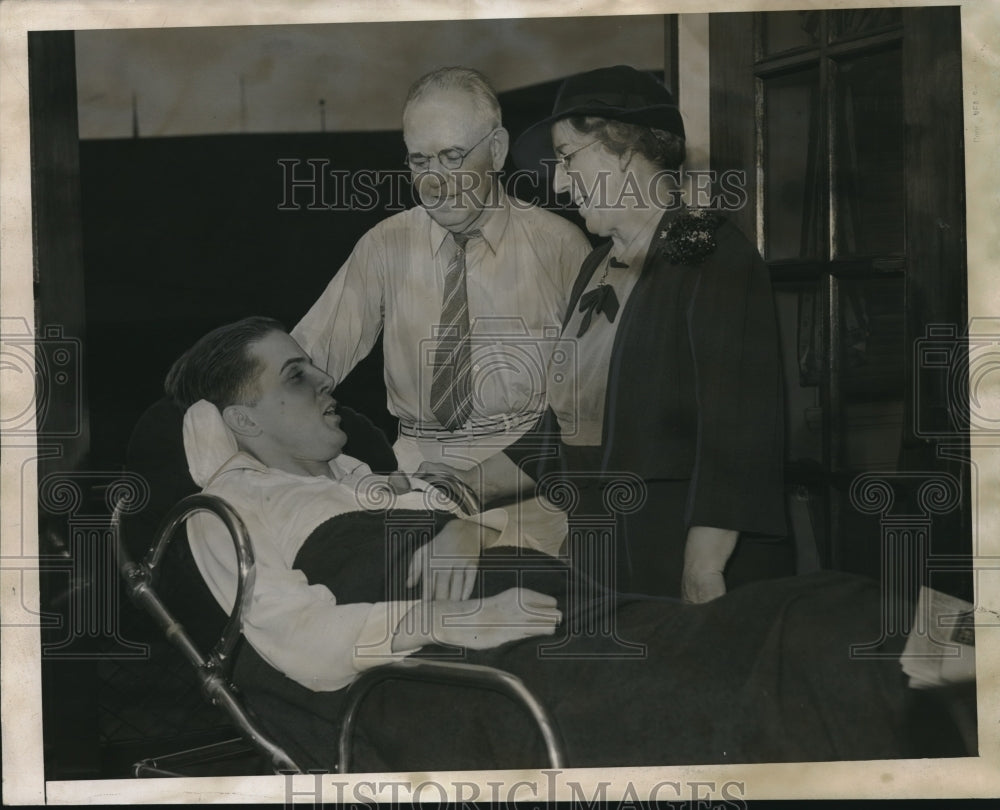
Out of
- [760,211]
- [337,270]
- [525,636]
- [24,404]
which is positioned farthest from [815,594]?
[24,404]

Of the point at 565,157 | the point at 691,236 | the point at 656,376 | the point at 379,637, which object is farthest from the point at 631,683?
the point at 565,157

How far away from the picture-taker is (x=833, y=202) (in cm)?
342

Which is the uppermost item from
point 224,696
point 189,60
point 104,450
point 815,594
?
point 189,60

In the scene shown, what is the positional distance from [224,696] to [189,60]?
1858 mm

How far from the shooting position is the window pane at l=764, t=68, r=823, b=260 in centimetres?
343

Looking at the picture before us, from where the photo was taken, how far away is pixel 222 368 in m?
3.44

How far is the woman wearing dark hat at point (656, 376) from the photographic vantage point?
338cm

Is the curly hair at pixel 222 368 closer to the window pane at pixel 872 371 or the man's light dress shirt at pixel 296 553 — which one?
the man's light dress shirt at pixel 296 553

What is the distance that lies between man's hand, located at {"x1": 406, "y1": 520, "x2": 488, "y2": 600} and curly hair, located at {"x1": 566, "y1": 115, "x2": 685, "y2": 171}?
1171 millimetres

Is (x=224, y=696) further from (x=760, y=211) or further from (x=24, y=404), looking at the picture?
(x=760, y=211)

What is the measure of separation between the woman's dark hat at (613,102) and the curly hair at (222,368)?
0.95 m

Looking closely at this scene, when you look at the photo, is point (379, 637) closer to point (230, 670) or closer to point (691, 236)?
point (230, 670)

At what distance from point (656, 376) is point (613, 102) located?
0.80m

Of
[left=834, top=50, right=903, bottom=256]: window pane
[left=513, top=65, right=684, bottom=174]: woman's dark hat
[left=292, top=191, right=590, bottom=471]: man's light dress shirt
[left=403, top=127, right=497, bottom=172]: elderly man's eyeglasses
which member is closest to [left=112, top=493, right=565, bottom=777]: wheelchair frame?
[left=292, top=191, right=590, bottom=471]: man's light dress shirt
